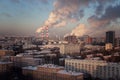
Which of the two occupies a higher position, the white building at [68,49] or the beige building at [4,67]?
the white building at [68,49]

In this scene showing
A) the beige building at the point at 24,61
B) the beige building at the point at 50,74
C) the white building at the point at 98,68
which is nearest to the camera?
the beige building at the point at 50,74

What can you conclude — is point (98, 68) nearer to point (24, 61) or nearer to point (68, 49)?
point (24, 61)

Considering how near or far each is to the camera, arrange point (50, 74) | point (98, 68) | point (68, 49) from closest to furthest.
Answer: point (50, 74)
point (98, 68)
point (68, 49)

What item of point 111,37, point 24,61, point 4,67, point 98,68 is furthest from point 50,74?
point 111,37

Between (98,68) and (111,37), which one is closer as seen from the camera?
(98,68)

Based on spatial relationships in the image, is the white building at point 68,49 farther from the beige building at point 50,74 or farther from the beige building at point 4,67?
the beige building at point 50,74

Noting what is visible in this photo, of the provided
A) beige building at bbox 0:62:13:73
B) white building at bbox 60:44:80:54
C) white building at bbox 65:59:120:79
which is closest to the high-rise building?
white building at bbox 60:44:80:54

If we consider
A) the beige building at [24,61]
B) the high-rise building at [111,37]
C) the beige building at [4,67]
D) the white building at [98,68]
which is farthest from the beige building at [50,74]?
the high-rise building at [111,37]
